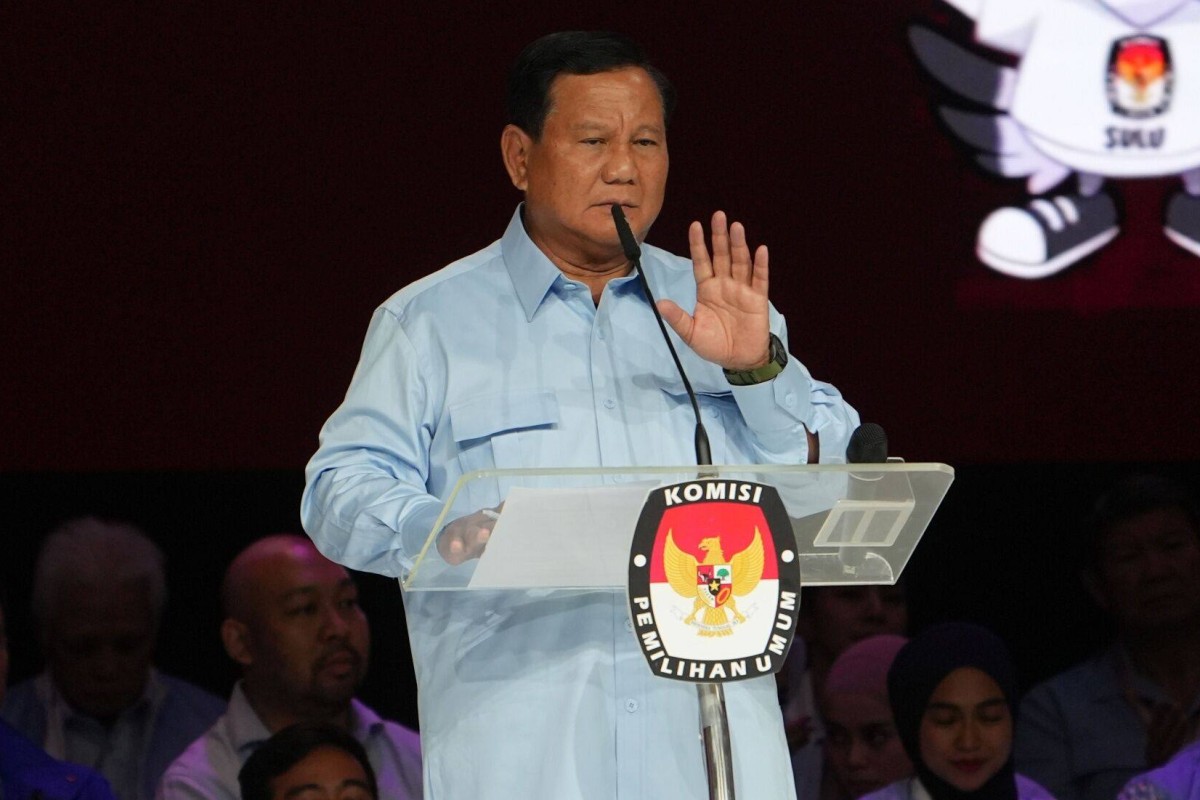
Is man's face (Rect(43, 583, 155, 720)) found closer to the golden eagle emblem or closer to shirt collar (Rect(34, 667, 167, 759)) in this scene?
shirt collar (Rect(34, 667, 167, 759))

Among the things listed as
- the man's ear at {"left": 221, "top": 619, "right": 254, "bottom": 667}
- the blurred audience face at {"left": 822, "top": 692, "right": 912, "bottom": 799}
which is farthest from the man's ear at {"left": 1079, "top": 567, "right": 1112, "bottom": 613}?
the man's ear at {"left": 221, "top": 619, "right": 254, "bottom": 667}

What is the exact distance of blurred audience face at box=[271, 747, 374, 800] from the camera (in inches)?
131

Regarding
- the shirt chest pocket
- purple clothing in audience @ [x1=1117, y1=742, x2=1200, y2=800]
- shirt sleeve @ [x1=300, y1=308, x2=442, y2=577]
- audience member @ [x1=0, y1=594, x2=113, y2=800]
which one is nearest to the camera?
shirt sleeve @ [x1=300, y1=308, x2=442, y2=577]

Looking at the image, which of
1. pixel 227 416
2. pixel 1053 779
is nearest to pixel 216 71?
→ pixel 227 416

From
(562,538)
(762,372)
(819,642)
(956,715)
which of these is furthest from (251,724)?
(562,538)

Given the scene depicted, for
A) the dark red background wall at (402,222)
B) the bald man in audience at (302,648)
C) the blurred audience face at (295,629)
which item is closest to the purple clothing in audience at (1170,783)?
the dark red background wall at (402,222)

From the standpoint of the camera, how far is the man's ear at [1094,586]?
389 cm

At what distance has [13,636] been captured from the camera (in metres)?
3.83

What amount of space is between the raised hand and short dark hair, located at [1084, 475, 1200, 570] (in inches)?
83.1

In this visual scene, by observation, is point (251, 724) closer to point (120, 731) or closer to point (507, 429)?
point (120, 731)

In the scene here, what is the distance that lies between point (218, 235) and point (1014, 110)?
5.38ft

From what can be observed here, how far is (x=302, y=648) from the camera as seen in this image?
376 centimetres

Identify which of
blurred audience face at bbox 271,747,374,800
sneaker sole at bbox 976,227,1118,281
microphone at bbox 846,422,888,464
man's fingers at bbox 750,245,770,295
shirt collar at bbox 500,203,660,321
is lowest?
blurred audience face at bbox 271,747,374,800

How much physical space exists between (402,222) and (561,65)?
1567 millimetres
